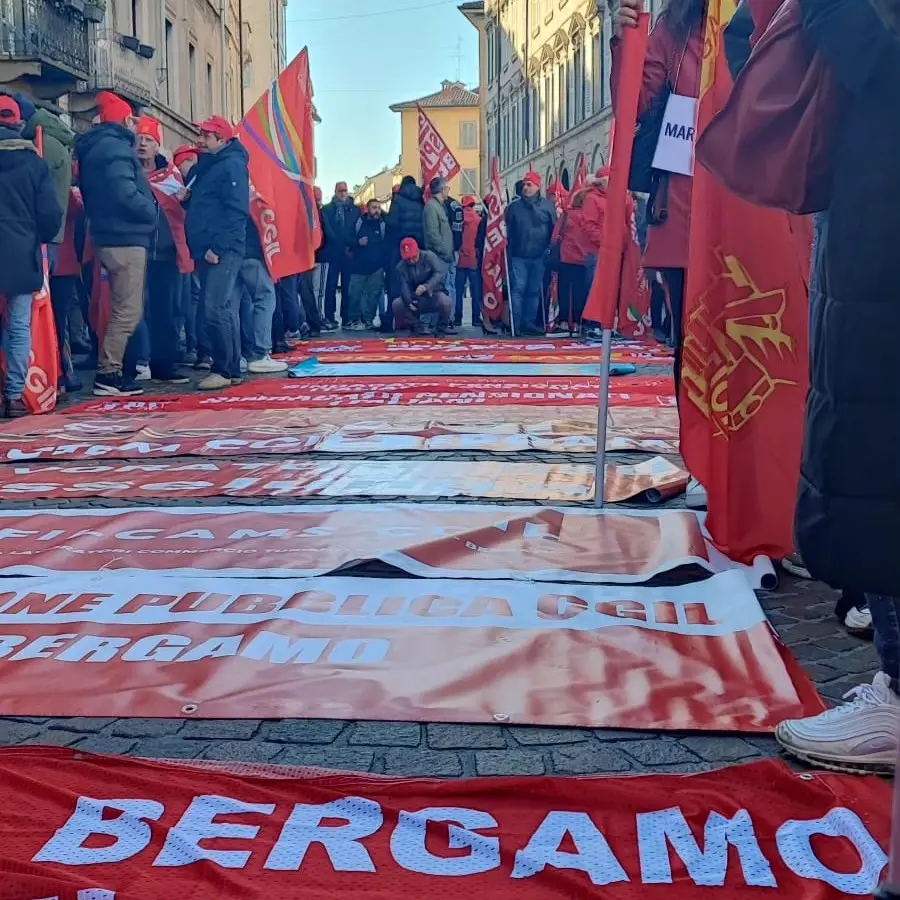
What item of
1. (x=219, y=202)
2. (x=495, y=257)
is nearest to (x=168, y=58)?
(x=495, y=257)

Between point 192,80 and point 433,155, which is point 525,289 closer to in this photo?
point 433,155

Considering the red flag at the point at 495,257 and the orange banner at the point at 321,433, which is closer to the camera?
the orange banner at the point at 321,433

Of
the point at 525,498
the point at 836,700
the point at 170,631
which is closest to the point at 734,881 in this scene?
the point at 836,700

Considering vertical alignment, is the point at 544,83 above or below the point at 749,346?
above

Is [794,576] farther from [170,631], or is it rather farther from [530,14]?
[530,14]

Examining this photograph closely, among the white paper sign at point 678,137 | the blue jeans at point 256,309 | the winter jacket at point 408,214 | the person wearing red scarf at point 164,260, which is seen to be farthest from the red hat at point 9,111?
the winter jacket at point 408,214

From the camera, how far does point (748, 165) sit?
2.12 metres

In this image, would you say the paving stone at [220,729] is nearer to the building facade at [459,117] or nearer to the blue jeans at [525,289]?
the blue jeans at [525,289]

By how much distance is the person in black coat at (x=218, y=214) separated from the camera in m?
9.37

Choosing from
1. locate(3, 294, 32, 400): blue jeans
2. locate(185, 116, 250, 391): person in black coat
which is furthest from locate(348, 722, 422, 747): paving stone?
locate(185, 116, 250, 391): person in black coat

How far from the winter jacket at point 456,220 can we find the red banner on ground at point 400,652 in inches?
584

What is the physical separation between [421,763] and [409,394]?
270 inches

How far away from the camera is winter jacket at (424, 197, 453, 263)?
16.2 metres

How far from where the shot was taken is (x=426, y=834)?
7.02 ft
